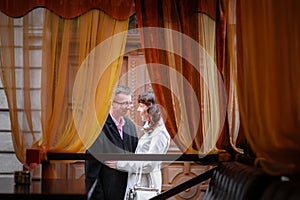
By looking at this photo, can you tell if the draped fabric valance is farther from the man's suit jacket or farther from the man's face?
the man's suit jacket

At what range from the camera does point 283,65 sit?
2.12m

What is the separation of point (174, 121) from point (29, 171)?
47.0 inches

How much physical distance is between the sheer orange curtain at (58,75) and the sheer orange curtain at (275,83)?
147 cm

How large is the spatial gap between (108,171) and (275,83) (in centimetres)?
216

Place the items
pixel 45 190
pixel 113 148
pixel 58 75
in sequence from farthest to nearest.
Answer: pixel 113 148, pixel 58 75, pixel 45 190

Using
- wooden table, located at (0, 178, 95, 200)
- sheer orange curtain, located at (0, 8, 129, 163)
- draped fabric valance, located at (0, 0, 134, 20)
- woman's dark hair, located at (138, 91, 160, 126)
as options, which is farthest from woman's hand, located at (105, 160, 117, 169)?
draped fabric valance, located at (0, 0, 134, 20)

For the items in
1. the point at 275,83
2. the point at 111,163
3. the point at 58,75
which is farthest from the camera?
the point at 111,163

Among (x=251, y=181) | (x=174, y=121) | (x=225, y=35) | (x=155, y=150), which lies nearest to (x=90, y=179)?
(x=155, y=150)

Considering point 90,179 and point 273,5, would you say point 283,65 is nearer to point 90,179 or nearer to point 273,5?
point 273,5

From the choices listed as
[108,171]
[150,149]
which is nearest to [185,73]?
[150,149]

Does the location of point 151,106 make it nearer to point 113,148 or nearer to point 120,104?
point 120,104

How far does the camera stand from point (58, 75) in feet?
12.1

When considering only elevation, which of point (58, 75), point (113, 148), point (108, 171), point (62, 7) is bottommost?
point (108, 171)

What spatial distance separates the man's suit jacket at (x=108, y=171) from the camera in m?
3.94
